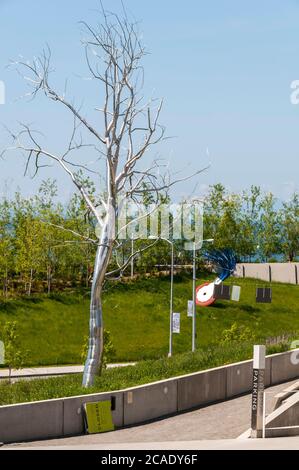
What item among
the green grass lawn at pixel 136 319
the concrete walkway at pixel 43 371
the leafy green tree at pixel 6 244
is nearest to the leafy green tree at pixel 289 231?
the green grass lawn at pixel 136 319

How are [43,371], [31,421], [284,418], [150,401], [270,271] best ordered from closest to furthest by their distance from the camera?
1. [31,421]
2. [284,418]
3. [150,401]
4. [43,371]
5. [270,271]

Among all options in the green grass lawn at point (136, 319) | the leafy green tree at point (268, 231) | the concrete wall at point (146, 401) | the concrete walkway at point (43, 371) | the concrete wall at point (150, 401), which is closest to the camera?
the concrete wall at point (146, 401)

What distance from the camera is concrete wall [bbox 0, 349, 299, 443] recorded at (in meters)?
23.7

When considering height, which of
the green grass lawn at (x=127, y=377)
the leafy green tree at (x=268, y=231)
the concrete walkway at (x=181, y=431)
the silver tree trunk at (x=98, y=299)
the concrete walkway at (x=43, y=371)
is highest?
the leafy green tree at (x=268, y=231)

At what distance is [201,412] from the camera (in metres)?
29.6

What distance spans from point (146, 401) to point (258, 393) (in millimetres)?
5803

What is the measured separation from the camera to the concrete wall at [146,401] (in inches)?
934

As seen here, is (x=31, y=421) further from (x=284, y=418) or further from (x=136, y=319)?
(x=136, y=319)

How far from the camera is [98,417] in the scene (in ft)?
84.9

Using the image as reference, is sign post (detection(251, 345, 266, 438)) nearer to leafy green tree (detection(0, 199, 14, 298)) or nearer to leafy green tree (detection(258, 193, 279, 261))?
leafy green tree (detection(0, 199, 14, 298))

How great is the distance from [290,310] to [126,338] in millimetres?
17952

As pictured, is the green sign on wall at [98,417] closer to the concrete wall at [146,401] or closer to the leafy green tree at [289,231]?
the concrete wall at [146,401]

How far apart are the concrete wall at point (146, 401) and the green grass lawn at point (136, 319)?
90.4 ft

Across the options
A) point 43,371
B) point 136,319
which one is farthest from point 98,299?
point 136,319
